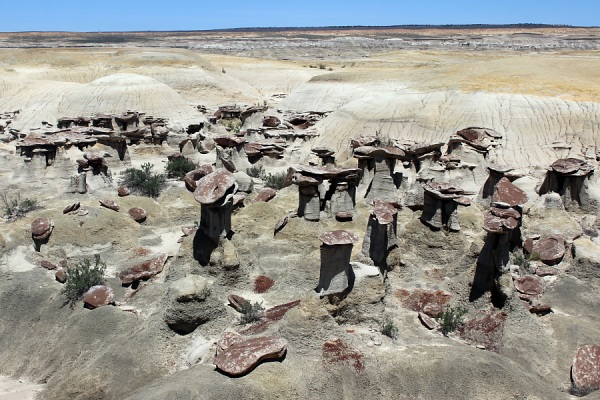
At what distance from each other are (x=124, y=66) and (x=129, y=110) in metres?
17.6

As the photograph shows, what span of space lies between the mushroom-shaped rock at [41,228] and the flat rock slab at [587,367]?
10.6 metres

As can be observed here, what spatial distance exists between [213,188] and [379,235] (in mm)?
3349

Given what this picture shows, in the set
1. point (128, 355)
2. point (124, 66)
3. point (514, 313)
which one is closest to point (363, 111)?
point (514, 313)

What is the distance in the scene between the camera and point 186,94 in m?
42.3

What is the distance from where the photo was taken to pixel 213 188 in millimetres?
10773

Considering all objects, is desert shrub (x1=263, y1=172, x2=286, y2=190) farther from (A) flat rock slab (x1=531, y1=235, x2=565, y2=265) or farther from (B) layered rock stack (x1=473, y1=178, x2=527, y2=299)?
(B) layered rock stack (x1=473, y1=178, x2=527, y2=299)

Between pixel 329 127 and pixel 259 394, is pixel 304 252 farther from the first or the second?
pixel 329 127

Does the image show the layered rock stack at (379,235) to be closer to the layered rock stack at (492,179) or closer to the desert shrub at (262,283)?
the desert shrub at (262,283)

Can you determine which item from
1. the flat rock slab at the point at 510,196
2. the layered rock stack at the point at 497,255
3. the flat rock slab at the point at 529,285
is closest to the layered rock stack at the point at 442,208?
the flat rock slab at the point at 510,196

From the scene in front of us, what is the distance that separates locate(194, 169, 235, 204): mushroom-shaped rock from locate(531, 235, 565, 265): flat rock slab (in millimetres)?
7046

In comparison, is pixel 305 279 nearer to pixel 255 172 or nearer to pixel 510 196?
pixel 510 196

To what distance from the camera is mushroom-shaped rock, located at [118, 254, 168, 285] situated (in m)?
11.3

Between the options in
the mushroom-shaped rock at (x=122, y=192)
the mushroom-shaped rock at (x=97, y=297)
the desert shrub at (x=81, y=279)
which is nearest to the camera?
the mushroom-shaped rock at (x=97, y=297)

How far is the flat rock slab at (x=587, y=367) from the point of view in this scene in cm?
829
